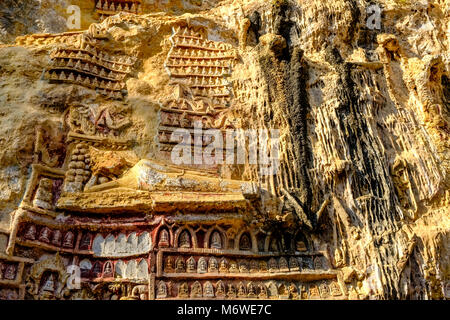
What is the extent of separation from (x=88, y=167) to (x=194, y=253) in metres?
1.99

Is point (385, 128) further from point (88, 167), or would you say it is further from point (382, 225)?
point (88, 167)

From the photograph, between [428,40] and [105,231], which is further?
[428,40]

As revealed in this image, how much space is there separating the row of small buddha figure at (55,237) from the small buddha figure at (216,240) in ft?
5.50

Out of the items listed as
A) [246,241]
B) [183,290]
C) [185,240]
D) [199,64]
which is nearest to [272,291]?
[246,241]

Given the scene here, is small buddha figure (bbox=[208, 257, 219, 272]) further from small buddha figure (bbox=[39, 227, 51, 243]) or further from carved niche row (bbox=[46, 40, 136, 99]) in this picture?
carved niche row (bbox=[46, 40, 136, 99])

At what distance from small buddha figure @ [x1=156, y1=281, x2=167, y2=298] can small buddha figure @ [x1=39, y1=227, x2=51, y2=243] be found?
5.19ft

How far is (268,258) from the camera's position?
6.40m

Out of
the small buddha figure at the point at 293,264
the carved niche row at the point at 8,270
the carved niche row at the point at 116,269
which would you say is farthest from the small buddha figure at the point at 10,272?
the small buddha figure at the point at 293,264

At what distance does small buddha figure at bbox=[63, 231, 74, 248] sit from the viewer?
19.6 feet

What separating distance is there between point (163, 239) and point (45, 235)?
5.02ft
